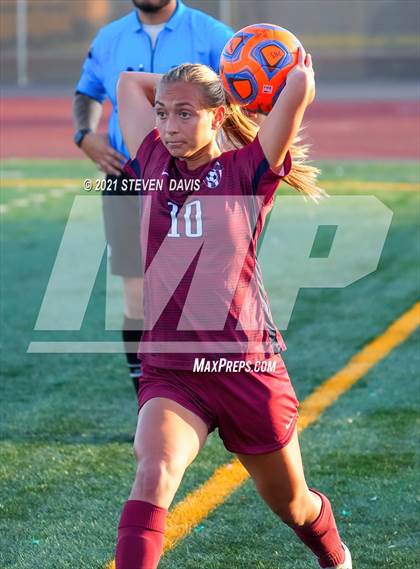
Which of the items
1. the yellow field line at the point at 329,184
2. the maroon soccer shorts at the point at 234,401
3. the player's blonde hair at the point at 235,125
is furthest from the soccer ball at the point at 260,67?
the yellow field line at the point at 329,184

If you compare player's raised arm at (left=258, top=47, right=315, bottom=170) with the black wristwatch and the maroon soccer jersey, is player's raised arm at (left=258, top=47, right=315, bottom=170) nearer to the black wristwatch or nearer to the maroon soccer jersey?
the maroon soccer jersey

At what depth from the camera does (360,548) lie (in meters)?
4.56

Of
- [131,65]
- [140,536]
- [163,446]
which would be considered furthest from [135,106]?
[131,65]

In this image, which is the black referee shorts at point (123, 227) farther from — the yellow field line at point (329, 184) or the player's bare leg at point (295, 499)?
the yellow field line at point (329, 184)

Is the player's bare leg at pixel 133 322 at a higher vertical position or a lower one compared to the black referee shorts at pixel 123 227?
lower

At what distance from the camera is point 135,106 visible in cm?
427

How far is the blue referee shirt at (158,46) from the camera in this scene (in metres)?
5.88

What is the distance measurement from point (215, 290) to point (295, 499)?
2.33 ft

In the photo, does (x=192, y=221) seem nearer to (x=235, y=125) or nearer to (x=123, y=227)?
(x=235, y=125)

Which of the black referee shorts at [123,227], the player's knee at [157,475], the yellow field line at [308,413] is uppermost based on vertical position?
the player's knee at [157,475]

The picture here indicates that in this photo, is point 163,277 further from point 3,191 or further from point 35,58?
point 35,58

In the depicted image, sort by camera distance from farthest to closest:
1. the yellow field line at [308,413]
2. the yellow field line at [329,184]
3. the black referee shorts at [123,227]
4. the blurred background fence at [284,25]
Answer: the blurred background fence at [284,25], the yellow field line at [329,184], the black referee shorts at [123,227], the yellow field line at [308,413]

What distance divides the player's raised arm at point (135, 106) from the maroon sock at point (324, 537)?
1348mm

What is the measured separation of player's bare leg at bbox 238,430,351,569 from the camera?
148 inches
